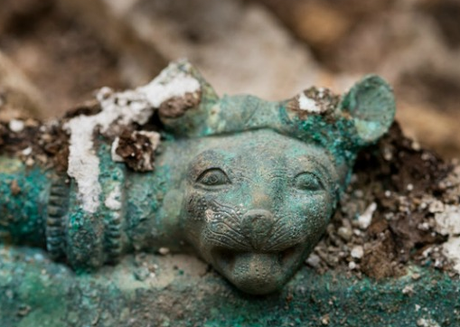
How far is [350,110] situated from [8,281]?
59cm

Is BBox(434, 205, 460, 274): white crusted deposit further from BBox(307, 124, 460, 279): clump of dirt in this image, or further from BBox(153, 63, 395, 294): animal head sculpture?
BBox(153, 63, 395, 294): animal head sculpture

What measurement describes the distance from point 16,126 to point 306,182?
509 mm

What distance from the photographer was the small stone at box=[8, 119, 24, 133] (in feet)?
4.82

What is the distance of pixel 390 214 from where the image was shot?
142 centimetres

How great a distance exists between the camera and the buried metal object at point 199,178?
1.26m

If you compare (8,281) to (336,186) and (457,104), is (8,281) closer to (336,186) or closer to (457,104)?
(336,186)

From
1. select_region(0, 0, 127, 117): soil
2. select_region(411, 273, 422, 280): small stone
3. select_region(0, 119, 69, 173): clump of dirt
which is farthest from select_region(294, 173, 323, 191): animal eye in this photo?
select_region(0, 0, 127, 117): soil

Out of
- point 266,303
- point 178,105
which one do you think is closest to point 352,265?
point 266,303

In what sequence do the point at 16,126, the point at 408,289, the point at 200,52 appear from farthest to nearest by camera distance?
the point at 200,52 < the point at 16,126 < the point at 408,289

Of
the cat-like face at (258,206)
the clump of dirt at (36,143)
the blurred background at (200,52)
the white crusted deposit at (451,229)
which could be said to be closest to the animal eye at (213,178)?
the cat-like face at (258,206)

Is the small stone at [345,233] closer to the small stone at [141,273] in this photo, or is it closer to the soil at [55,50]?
the small stone at [141,273]

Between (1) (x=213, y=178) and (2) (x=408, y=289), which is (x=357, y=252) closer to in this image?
(2) (x=408, y=289)

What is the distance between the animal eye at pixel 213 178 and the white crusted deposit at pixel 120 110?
156mm

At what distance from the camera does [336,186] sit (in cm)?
135
